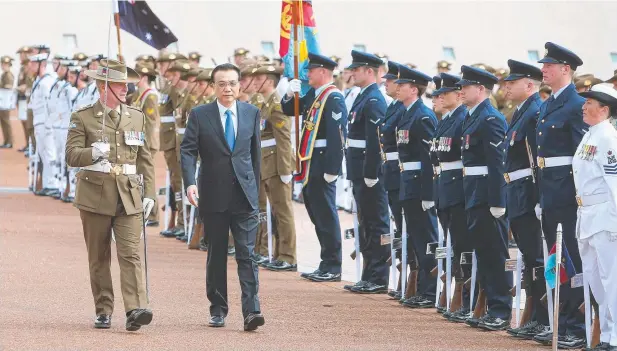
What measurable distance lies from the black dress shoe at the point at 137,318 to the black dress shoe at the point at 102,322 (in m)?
0.23

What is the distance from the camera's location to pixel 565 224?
10.9m

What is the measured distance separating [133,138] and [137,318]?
4.77 ft

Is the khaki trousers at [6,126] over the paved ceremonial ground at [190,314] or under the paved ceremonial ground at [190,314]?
over

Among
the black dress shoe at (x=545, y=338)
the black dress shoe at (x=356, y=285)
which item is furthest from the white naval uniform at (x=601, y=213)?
the black dress shoe at (x=356, y=285)

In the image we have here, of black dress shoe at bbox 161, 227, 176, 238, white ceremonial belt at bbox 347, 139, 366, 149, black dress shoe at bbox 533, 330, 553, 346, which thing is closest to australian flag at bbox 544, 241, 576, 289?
black dress shoe at bbox 533, 330, 553, 346

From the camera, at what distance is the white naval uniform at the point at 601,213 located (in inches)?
408

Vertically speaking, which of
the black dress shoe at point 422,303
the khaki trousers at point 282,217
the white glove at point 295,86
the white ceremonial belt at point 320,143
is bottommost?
the black dress shoe at point 422,303

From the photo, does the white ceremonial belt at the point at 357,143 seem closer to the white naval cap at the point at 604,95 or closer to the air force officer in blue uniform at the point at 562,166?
the air force officer in blue uniform at the point at 562,166

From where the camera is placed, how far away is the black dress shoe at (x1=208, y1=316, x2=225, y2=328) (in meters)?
11.6

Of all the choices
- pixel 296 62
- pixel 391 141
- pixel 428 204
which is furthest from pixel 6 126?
pixel 428 204

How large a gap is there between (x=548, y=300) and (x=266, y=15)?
25560mm

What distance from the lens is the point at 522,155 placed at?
451 inches

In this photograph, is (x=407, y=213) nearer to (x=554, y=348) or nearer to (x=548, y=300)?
(x=548, y=300)

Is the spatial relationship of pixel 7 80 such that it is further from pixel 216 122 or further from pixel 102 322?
pixel 102 322
